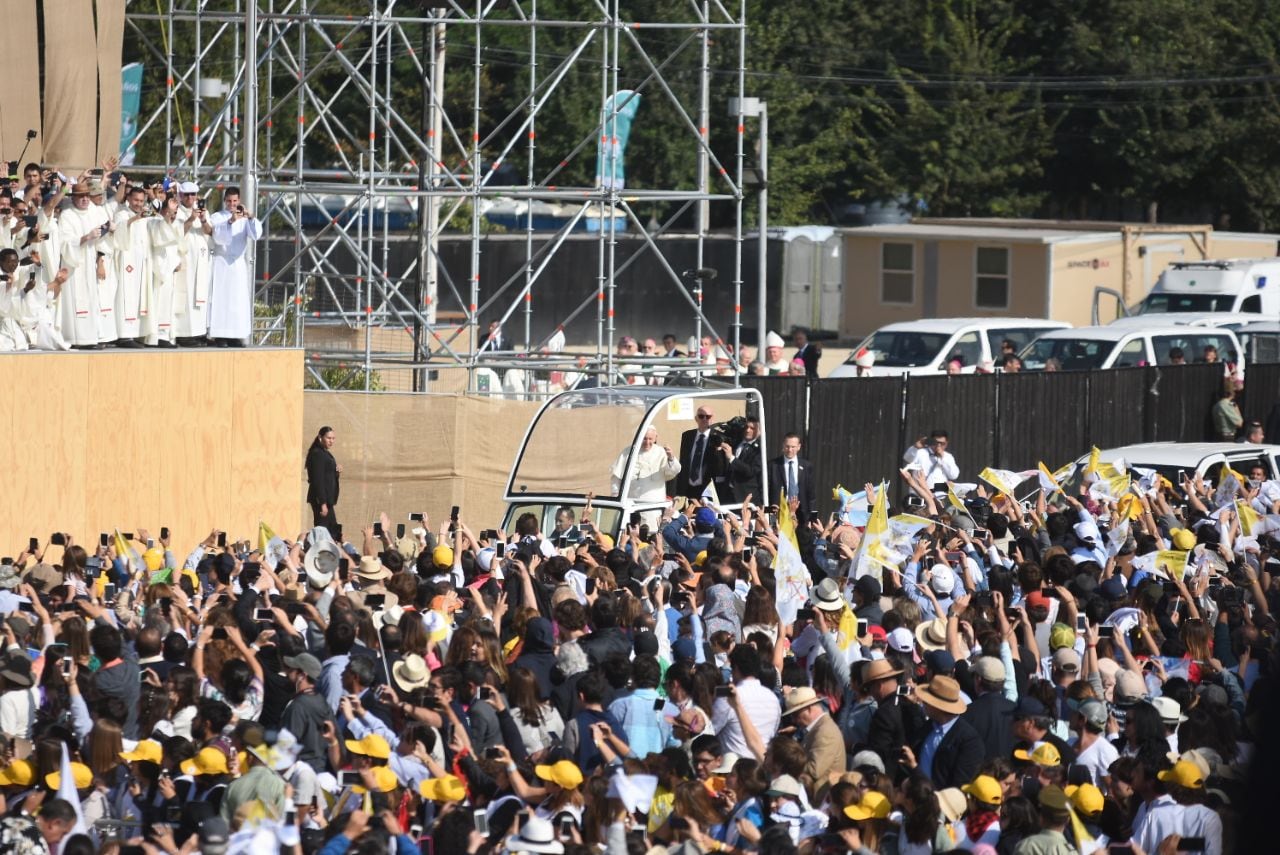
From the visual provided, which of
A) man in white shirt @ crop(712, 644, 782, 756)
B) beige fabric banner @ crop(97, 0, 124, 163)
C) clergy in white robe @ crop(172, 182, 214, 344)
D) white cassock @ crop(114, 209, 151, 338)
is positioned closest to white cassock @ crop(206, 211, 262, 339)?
clergy in white robe @ crop(172, 182, 214, 344)

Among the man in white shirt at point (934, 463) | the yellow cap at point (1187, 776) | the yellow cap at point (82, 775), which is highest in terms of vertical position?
the man in white shirt at point (934, 463)

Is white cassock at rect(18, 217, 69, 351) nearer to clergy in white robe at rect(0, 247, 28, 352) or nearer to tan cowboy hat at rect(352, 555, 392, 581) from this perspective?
clergy in white robe at rect(0, 247, 28, 352)

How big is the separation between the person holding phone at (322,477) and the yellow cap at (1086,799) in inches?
449

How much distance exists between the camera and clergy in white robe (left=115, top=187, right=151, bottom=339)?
1753 cm

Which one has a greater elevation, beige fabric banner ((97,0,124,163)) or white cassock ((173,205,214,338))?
beige fabric banner ((97,0,124,163))

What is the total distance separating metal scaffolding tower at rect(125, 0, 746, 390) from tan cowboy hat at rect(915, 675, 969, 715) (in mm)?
11061

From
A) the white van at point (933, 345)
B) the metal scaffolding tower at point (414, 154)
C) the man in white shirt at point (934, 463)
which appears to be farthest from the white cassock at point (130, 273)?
the white van at point (933, 345)

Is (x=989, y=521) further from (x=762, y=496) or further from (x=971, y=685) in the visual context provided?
(x=971, y=685)

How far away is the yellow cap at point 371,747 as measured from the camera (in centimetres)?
791

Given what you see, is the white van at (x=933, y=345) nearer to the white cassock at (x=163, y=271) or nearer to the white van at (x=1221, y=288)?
the white van at (x=1221, y=288)

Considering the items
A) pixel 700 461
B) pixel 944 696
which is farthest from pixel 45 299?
pixel 944 696

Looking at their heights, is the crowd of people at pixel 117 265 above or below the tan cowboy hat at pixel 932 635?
above

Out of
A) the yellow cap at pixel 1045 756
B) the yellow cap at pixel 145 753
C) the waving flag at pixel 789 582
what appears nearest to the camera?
the yellow cap at pixel 1045 756

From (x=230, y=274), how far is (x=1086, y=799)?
41.0 ft
